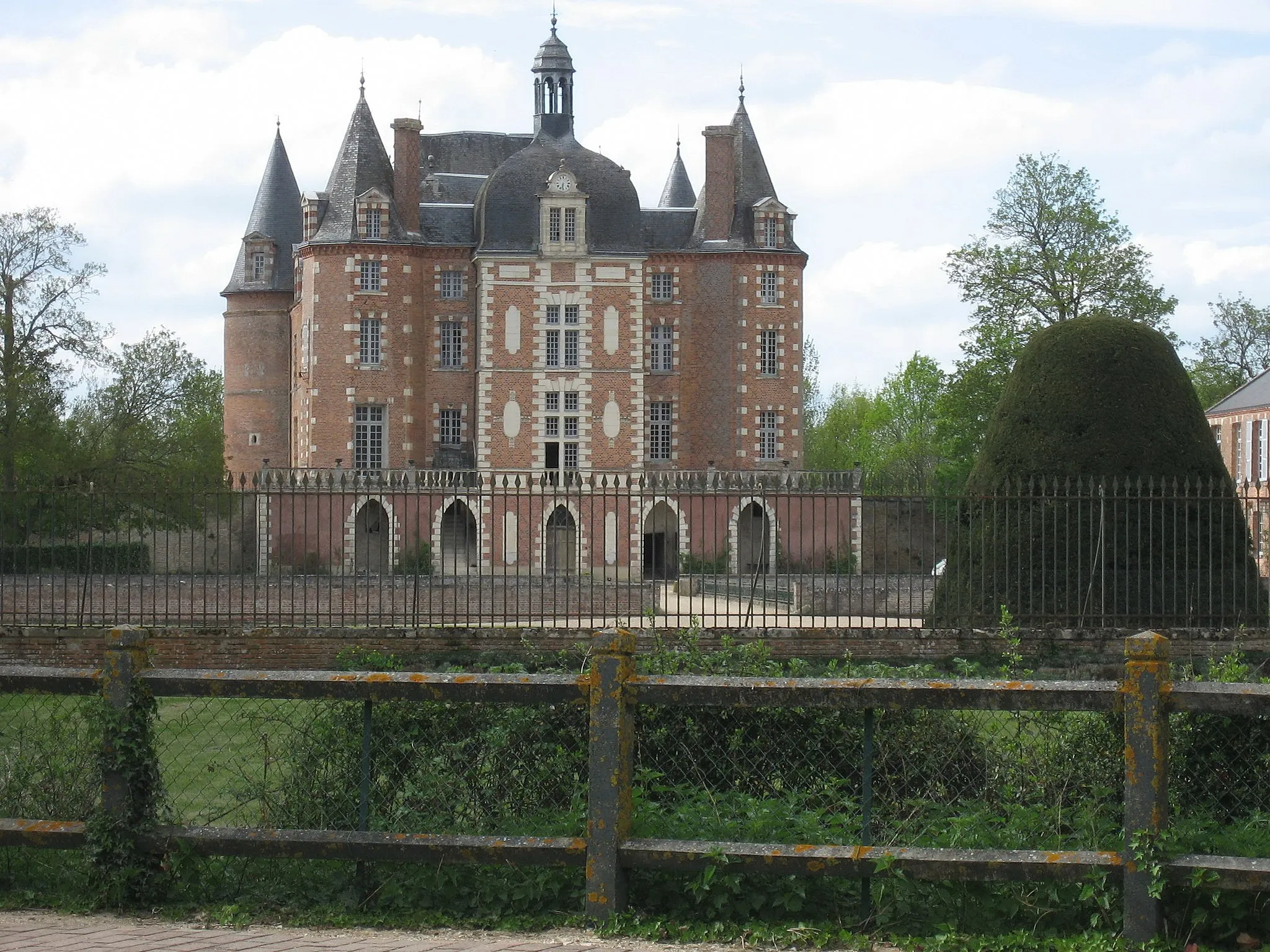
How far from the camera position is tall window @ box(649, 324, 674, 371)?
4747cm

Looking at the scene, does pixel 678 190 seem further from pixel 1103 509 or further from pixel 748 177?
pixel 1103 509

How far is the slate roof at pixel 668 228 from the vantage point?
4753cm

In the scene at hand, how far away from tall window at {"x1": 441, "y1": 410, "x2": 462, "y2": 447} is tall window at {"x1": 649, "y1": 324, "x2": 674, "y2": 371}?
660 cm

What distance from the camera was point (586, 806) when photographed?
6172mm

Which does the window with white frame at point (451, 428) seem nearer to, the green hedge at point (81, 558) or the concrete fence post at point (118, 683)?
the green hedge at point (81, 558)

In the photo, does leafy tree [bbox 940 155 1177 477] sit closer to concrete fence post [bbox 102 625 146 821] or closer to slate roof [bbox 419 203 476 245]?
slate roof [bbox 419 203 476 245]

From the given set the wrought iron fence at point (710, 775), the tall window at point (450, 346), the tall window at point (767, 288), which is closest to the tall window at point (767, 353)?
the tall window at point (767, 288)

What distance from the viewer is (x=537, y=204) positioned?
4512 centimetres

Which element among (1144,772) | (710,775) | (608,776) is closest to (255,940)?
(608,776)

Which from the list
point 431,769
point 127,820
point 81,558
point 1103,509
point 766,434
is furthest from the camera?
point 766,434

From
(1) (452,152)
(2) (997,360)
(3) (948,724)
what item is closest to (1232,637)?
(3) (948,724)

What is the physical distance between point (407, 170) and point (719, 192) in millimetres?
9801

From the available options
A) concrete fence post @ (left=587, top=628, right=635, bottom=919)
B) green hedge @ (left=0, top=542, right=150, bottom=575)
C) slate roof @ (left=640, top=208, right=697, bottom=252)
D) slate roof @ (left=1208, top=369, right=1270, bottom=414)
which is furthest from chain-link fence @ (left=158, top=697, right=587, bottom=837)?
slate roof @ (left=1208, top=369, right=1270, bottom=414)

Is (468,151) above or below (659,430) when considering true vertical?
above
